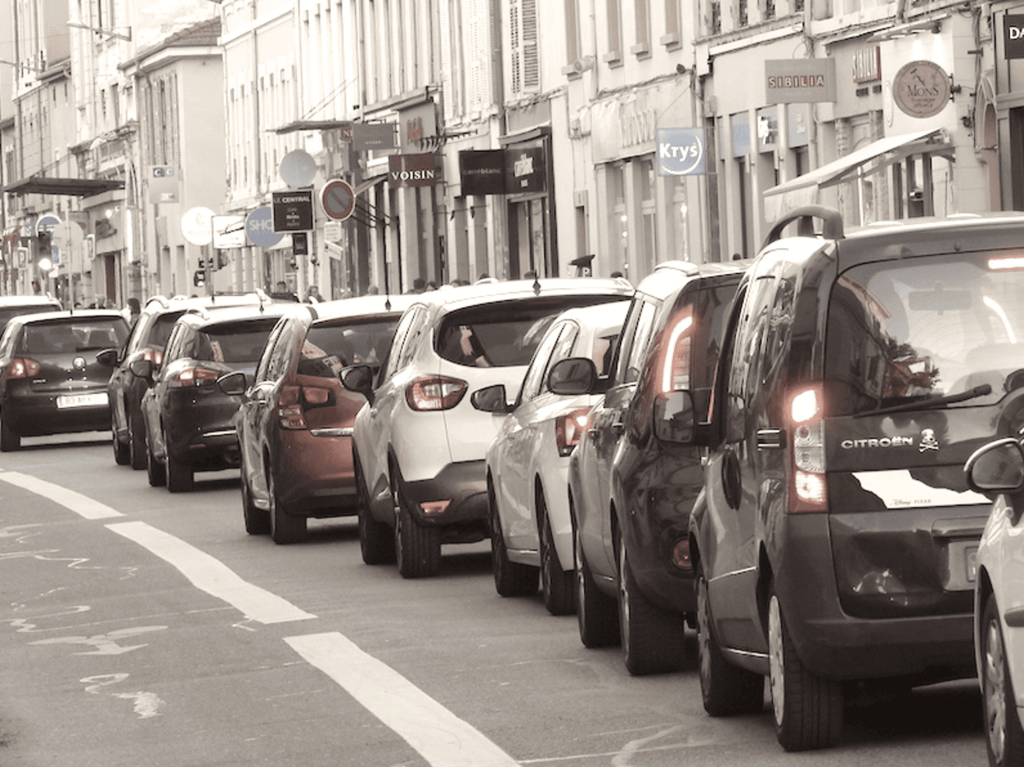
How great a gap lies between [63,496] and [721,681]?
15.9 meters

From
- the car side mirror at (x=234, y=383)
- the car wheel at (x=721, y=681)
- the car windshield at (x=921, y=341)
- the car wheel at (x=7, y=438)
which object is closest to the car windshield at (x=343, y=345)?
the car side mirror at (x=234, y=383)

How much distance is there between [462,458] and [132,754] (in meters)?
6.24

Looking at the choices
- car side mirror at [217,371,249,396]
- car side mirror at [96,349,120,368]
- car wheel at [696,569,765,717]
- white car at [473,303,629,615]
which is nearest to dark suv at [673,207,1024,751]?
car wheel at [696,569,765,717]

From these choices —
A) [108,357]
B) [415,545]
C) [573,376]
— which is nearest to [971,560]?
[573,376]

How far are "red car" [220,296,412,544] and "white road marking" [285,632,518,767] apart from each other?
18.7 feet

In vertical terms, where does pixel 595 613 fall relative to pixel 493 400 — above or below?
below

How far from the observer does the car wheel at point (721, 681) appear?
969cm

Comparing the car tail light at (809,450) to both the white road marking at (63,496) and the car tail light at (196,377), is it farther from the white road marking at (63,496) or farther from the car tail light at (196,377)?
the car tail light at (196,377)

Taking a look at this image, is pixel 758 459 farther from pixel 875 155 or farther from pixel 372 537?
pixel 875 155

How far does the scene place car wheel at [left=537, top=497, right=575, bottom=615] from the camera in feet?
42.8

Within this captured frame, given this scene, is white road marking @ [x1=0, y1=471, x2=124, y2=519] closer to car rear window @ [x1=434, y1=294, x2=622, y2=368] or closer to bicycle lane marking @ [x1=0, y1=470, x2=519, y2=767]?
bicycle lane marking @ [x1=0, y1=470, x2=519, y2=767]

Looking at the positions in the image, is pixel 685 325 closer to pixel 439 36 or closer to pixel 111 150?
pixel 439 36

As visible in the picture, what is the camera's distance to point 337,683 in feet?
36.2

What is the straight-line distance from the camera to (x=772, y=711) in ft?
32.4
